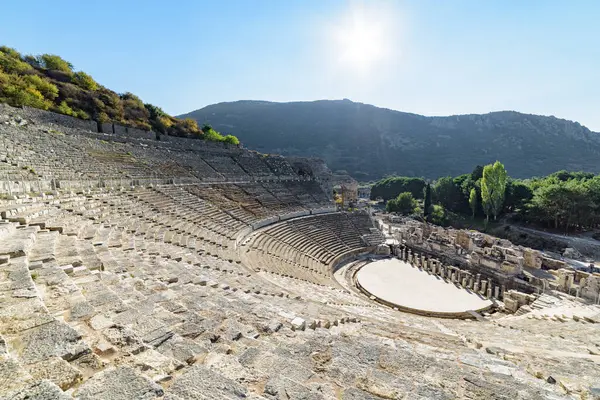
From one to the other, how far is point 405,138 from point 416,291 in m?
132

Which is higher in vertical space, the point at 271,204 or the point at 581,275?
the point at 271,204

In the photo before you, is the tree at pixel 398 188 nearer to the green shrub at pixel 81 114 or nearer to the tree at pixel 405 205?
the tree at pixel 405 205

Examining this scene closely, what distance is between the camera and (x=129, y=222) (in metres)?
11.0

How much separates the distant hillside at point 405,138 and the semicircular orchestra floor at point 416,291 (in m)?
89.3

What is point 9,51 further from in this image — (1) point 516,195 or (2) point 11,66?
(1) point 516,195

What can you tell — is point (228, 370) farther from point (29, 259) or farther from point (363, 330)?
point (29, 259)

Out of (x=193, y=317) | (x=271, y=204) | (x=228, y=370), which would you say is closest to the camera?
(x=228, y=370)

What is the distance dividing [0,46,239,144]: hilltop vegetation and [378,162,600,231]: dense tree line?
32278 mm

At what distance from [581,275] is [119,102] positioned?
43805 millimetres

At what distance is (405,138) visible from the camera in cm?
13462

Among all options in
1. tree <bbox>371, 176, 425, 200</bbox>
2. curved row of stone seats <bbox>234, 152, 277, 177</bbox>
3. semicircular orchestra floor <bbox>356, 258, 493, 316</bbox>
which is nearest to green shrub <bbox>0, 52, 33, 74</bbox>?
curved row of stone seats <bbox>234, 152, 277, 177</bbox>

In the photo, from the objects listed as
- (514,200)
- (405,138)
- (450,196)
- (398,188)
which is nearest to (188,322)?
(514,200)

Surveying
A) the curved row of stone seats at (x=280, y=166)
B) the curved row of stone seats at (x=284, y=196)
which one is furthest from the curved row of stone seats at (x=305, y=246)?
the curved row of stone seats at (x=280, y=166)

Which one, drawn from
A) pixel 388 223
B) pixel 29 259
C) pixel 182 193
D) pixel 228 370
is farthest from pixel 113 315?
pixel 388 223
